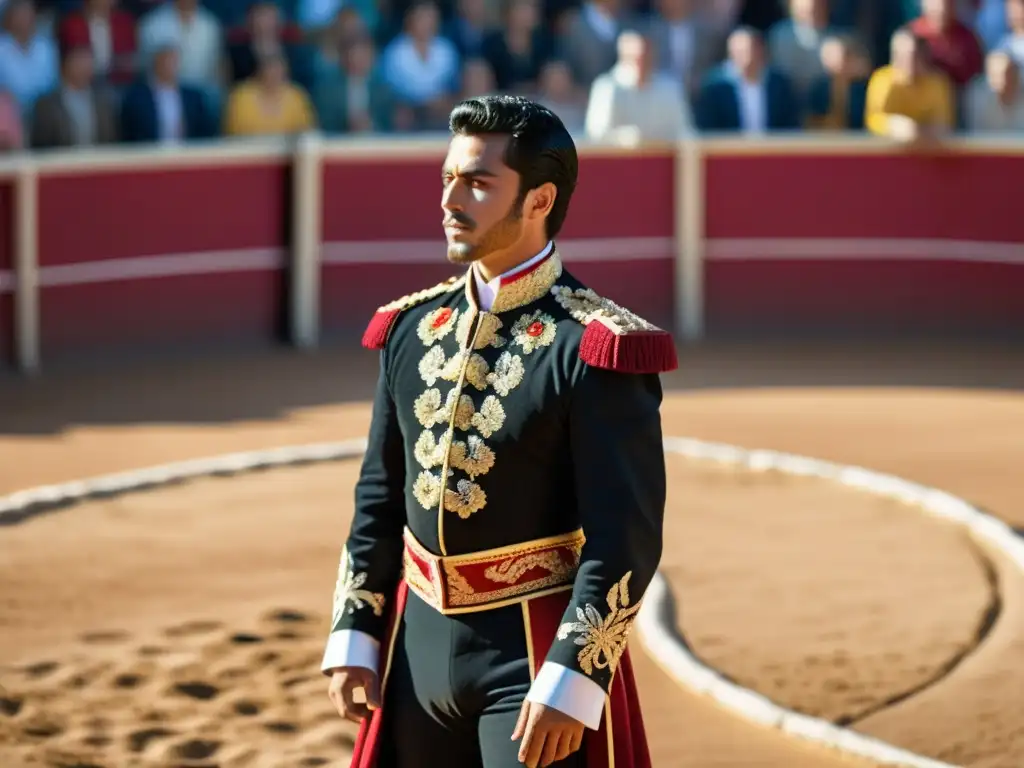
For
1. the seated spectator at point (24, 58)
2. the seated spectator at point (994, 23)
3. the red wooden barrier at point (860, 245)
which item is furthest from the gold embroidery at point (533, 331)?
the seated spectator at point (994, 23)

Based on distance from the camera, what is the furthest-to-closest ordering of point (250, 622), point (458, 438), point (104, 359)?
point (104, 359)
point (250, 622)
point (458, 438)

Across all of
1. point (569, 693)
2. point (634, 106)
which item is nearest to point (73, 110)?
point (634, 106)

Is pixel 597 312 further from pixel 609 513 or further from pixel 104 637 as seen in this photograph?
pixel 104 637

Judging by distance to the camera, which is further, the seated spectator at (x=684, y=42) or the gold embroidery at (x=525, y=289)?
the seated spectator at (x=684, y=42)

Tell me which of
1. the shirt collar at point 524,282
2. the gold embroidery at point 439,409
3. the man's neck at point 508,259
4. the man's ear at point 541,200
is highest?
the man's ear at point 541,200

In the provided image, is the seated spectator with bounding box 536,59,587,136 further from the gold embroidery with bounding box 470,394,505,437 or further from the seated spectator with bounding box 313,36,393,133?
the gold embroidery with bounding box 470,394,505,437

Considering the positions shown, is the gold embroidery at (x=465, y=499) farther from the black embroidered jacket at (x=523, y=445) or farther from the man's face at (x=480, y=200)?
the man's face at (x=480, y=200)

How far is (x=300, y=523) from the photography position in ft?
24.1

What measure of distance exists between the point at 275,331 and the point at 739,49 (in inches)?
123

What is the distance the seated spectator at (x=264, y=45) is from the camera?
451 inches

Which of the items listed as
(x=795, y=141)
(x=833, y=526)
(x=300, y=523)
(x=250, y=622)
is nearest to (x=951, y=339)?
(x=795, y=141)

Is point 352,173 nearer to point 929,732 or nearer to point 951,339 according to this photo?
point 951,339

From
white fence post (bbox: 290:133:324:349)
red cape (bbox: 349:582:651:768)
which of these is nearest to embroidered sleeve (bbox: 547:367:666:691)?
red cape (bbox: 349:582:651:768)

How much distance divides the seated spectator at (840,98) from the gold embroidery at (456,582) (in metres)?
8.93
